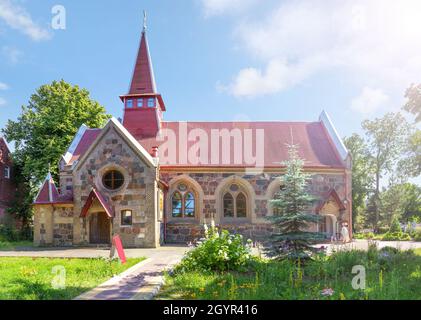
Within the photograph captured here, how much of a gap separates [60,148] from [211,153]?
14.8 meters

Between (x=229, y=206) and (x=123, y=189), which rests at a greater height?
(x=123, y=189)

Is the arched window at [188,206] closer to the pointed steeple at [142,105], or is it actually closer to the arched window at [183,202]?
the arched window at [183,202]

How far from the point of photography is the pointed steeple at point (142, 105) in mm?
27453

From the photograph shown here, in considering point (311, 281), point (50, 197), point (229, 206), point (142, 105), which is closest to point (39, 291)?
point (311, 281)

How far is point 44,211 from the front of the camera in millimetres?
22500

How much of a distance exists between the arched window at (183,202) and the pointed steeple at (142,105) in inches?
201

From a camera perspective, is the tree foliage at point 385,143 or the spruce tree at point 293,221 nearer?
the spruce tree at point 293,221

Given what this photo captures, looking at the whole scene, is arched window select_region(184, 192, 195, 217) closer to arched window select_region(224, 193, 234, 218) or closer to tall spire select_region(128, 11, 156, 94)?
arched window select_region(224, 193, 234, 218)

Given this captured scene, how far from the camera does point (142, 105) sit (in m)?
27.8

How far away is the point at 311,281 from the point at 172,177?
632 inches

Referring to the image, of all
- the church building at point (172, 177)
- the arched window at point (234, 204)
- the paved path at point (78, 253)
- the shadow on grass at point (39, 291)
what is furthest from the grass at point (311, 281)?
the arched window at point (234, 204)

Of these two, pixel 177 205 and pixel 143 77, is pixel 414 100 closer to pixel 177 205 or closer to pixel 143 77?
pixel 177 205

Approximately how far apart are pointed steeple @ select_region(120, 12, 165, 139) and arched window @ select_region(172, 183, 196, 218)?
5.10 metres
